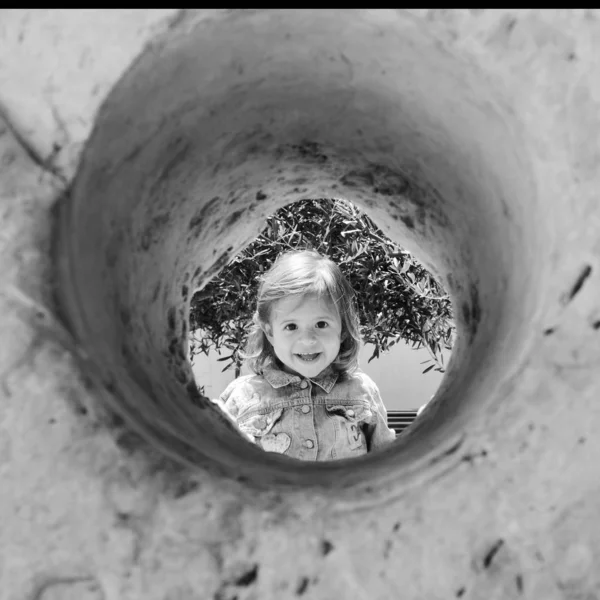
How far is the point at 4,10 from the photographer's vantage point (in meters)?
0.49

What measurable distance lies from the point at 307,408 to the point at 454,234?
82cm

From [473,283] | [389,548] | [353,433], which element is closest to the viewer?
[389,548]

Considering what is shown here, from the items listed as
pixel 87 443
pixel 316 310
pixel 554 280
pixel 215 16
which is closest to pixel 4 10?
pixel 215 16

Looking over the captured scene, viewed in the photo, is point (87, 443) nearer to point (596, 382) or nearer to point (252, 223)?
point (596, 382)

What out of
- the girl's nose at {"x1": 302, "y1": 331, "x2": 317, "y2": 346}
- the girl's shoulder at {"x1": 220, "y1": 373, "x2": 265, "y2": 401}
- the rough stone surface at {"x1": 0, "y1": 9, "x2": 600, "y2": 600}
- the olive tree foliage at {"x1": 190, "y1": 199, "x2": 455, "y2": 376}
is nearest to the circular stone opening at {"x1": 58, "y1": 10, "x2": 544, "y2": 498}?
the rough stone surface at {"x1": 0, "y1": 9, "x2": 600, "y2": 600}

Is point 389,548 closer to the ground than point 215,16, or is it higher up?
closer to the ground

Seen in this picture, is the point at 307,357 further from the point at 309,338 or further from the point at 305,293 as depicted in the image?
the point at 305,293

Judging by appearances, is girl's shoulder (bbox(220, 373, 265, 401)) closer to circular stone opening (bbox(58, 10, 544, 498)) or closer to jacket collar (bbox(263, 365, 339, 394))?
jacket collar (bbox(263, 365, 339, 394))

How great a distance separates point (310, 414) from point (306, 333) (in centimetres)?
19

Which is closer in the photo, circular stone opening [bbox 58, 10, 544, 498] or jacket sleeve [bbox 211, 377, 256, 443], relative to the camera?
circular stone opening [bbox 58, 10, 544, 498]

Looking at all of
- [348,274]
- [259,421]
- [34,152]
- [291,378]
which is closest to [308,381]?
[291,378]

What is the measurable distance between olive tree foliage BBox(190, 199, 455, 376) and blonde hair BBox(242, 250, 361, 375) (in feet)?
0.68

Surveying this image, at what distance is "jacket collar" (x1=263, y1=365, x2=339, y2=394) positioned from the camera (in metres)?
1.51

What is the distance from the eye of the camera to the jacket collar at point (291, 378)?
1513mm
